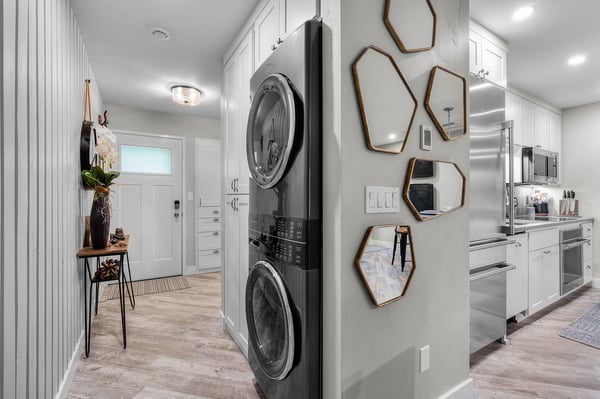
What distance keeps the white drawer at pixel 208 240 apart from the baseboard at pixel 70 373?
2337mm

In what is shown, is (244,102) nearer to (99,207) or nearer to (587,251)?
(99,207)

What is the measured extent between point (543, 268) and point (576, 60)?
81.7 inches

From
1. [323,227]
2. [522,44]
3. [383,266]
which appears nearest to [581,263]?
[522,44]

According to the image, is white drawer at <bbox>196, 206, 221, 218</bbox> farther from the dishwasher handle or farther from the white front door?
the dishwasher handle

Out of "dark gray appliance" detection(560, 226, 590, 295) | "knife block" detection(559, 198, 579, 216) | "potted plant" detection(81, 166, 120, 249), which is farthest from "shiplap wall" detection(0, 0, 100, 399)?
"knife block" detection(559, 198, 579, 216)

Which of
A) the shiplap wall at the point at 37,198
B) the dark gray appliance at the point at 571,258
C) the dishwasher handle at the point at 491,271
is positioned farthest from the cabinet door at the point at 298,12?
the dark gray appliance at the point at 571,258

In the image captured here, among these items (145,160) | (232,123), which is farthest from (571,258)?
(145,160)

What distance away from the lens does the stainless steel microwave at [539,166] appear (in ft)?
11.1

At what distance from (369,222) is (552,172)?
4.04 metres

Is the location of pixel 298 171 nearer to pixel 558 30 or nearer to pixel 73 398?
pixel 73 398

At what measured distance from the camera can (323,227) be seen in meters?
1.18

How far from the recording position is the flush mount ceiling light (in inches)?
128

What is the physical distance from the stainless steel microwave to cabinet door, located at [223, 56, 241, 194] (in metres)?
3.37

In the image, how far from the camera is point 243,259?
205 cm
